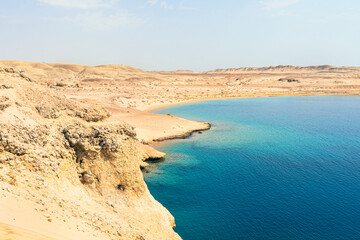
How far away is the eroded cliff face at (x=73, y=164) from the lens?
35.4 ft

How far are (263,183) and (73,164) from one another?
1945 cm

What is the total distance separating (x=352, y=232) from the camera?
19.6 meters

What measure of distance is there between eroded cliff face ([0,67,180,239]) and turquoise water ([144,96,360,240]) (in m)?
5.65

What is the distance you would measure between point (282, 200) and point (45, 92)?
20.1 metres

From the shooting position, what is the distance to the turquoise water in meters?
20.4

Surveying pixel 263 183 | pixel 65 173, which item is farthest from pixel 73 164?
pixel 263 183

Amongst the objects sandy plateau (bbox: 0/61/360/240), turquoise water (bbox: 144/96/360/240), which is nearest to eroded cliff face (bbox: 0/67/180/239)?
sandy plateau (bbox: 0/61/360/240)

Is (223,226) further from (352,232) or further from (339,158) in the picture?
(339,158)

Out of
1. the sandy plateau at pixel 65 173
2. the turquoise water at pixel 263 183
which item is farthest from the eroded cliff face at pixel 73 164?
the turquoise water at pixel 263 183

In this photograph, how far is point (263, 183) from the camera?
2745 centimetres

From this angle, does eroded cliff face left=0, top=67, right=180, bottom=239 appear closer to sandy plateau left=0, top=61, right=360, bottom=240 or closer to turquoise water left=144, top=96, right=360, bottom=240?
sandy plateau left=0, top=61, right=360, bottom=240

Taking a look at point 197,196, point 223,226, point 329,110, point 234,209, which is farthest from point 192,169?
point 329,110

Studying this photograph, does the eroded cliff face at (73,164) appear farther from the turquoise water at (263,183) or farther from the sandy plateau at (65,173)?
the turquoise water at (263,183)

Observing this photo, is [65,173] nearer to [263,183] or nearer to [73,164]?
[73,164]
